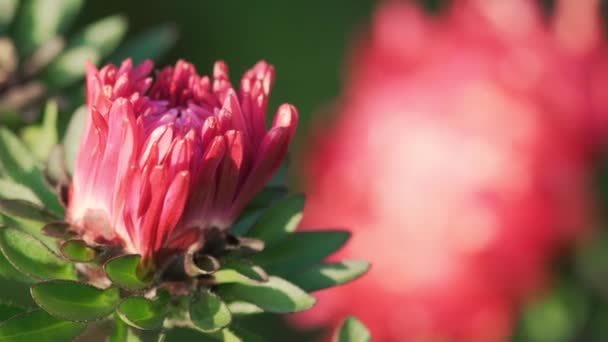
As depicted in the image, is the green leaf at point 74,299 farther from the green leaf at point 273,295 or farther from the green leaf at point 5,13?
the green leaf at point 5,13

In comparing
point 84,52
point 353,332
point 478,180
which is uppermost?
point 84,52

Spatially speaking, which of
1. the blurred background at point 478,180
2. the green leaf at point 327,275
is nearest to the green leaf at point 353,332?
the green leaf at point 327,275

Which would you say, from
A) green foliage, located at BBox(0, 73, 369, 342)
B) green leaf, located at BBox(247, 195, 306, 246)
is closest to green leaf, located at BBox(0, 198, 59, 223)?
green foliage, located at BBox(0, 73, 369, 342)

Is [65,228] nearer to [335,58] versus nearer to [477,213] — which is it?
[477,213]

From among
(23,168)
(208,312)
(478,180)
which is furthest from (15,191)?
(478,180)

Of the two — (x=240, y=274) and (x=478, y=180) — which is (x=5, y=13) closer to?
(x=240, y=274)

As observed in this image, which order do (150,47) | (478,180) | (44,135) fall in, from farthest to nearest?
(478,180) → (150,47) → (44,135)

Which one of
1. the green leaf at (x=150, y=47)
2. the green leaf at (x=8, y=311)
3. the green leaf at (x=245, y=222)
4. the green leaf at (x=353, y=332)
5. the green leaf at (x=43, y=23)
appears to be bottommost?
the green leaf at (x=353, y=332)
